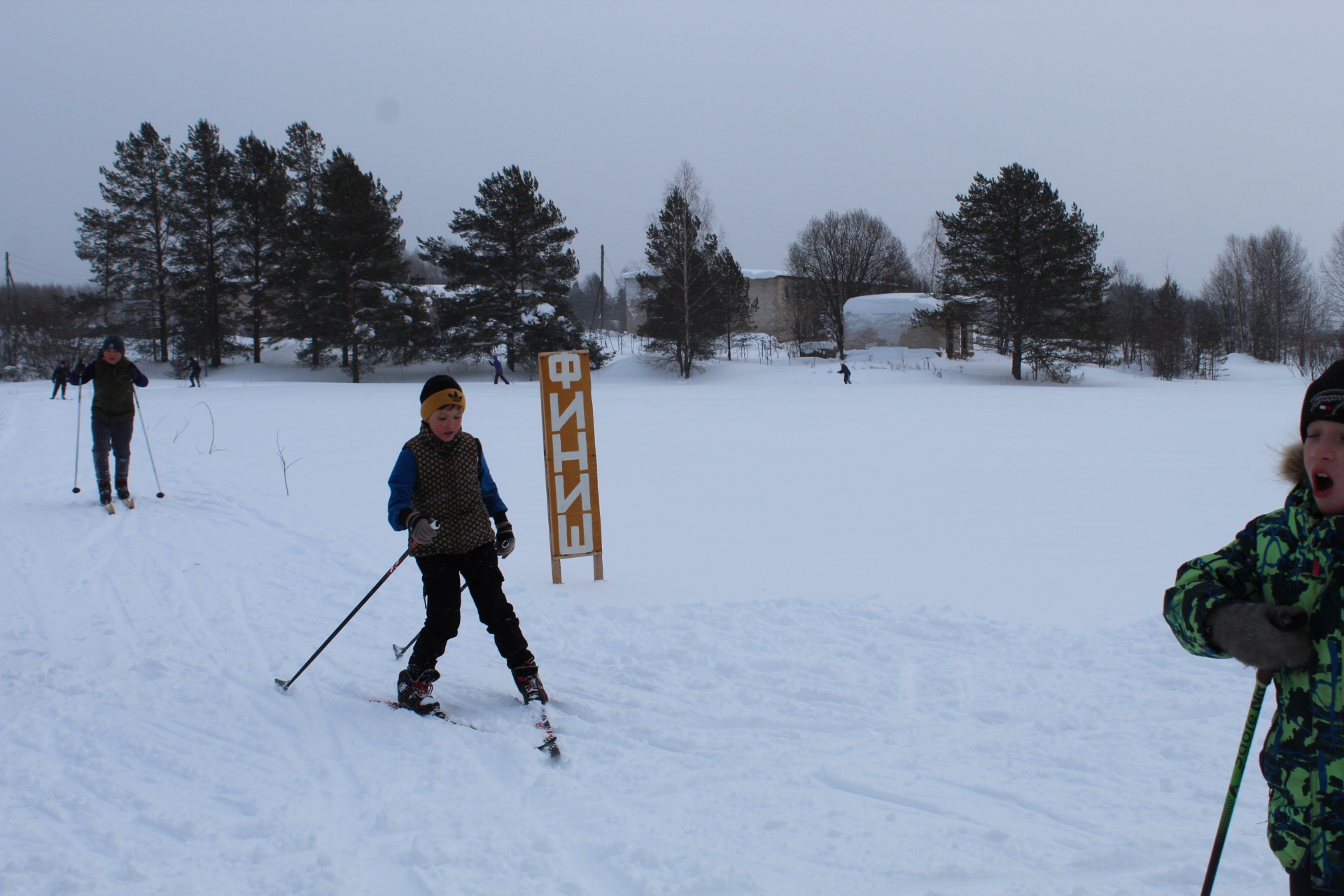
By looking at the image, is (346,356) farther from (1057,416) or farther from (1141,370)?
(1141,370)

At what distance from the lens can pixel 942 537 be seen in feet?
23.6

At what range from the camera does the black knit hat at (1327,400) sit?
169 cm

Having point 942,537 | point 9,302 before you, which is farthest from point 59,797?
point 9,302

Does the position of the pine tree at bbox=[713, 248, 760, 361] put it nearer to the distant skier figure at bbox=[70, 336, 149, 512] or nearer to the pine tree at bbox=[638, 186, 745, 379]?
the pine tree at bbox=[638, 186, 745, 379]

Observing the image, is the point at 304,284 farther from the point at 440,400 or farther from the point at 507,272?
the point at 440,400

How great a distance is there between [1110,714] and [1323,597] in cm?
220

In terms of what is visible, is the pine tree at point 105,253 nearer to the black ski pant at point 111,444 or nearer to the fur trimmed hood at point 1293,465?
the black ski pant at point 111,444

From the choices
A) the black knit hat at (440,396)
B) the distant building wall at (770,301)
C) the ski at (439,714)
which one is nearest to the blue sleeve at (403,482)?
the black knit hat at (440,396)

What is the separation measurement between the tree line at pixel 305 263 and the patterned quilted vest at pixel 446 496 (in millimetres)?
31201

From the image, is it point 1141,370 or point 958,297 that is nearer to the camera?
point 958,297

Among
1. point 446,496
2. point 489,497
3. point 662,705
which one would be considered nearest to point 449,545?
point 446,496

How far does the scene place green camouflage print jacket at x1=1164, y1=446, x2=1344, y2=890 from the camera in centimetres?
171

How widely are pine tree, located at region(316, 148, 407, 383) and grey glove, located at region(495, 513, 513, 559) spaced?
1346 inches

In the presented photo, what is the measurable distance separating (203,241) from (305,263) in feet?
21.5
